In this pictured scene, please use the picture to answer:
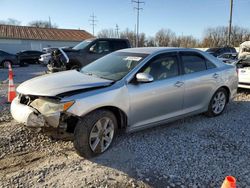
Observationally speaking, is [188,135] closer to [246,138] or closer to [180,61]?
[246,138]

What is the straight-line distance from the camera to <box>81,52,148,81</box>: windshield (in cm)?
408

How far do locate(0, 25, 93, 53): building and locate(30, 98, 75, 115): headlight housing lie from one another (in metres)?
34.1

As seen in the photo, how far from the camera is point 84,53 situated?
10414 millimetres

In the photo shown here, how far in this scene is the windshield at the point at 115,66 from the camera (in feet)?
13.4

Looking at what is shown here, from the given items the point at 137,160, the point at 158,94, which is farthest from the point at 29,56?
the point at 137,160

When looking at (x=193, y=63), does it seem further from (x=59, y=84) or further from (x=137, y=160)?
(x=59, y=84)

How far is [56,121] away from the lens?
3.26 metres

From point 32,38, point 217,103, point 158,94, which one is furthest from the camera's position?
point 32,38

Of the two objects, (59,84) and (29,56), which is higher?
(29,56)

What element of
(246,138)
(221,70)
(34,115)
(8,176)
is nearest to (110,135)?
(34,115)

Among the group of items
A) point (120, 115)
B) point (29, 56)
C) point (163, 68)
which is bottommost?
point (120, 115)

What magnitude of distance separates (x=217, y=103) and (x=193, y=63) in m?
1.23

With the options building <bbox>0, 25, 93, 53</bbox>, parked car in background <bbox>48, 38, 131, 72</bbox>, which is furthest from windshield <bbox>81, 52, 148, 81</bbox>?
building <bbox>0, 25, 93, 53</bbox>

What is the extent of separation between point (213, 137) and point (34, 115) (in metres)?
3.08
